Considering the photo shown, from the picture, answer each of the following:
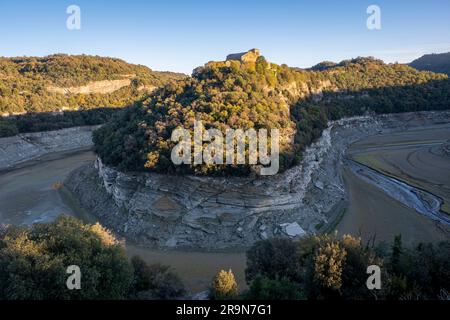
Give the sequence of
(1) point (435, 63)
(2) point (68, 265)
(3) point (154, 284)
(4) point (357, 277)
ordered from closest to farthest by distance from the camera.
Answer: (4) point (357, 277) → (2) point (68, 265) → (3) point (154, 284) → (1) point (435, 63)

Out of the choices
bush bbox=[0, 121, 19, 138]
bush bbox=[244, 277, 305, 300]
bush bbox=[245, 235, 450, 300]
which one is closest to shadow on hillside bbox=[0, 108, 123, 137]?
bush bbox=[0, 121, 19, 138]

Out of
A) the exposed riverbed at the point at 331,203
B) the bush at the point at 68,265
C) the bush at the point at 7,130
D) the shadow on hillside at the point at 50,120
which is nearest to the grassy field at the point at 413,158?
the exposed riverbed at the point at 331,203

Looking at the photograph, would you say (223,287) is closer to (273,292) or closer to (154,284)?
(273,292)

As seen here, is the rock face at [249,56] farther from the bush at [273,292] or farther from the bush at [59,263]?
the bush at [273,292]

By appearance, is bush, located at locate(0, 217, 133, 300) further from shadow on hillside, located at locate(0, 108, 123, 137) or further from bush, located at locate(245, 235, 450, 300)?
shadow on hillside, located at locate(0, 108, 123, 137)

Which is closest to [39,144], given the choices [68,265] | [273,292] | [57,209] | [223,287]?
[57,209]
